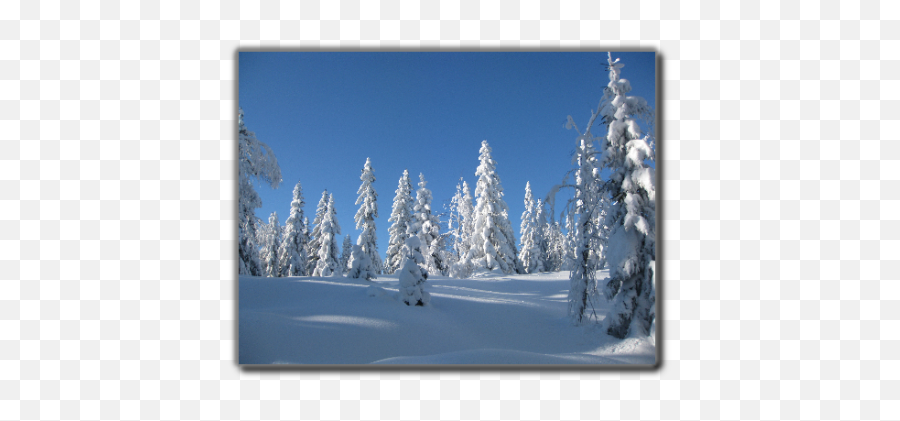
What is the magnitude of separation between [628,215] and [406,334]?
3.90m

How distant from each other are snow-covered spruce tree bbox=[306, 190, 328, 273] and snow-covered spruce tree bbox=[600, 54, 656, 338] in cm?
455

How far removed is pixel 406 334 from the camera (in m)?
5.07

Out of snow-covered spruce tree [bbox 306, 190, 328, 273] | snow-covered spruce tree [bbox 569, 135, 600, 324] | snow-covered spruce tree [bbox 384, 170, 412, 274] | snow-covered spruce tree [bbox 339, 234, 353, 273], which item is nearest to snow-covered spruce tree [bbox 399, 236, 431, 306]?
snow-covered spruce tree [bbox 384, 170, 412, 274]

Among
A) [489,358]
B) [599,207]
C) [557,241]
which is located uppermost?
[599,207]

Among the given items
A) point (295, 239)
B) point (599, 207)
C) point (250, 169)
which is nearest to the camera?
point (250, 169)

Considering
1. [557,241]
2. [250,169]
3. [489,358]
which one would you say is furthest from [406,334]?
[557,241]

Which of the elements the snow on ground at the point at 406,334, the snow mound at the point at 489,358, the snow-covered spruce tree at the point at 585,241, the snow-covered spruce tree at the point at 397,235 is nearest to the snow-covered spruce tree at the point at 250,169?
the snow on ground at the point at 406,334

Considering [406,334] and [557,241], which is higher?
[557,241]

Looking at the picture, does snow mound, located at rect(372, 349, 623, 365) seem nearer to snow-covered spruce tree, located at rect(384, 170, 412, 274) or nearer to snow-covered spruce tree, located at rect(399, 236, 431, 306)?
snow-covered spruce tree, located at rect(399, 236, 431, 306)

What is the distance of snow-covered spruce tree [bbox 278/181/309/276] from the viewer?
5.50 m

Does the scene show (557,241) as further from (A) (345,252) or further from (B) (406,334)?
(A) (345,252)
